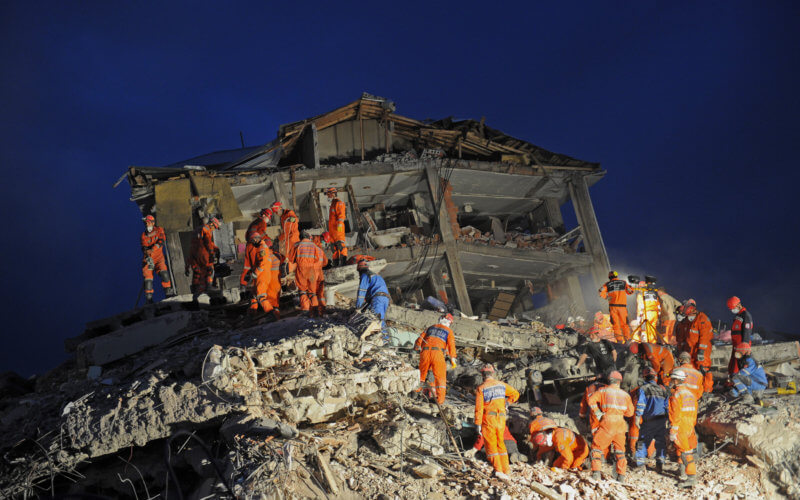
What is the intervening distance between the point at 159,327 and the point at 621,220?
237ft

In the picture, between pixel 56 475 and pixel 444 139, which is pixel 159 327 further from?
pixel 444 139

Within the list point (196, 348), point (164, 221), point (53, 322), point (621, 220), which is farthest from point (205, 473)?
point (53, 322)

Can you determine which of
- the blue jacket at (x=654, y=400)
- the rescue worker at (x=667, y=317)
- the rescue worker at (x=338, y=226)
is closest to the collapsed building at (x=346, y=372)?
the blue jacket at (x=654, y=400)

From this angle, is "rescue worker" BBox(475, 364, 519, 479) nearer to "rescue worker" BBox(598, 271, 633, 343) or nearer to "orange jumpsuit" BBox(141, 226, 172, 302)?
"rescue worker" BBox(598, 271, 633, 343)

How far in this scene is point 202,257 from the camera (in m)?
11.4

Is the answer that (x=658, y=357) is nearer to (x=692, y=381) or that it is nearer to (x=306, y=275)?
(x=692, y=381)

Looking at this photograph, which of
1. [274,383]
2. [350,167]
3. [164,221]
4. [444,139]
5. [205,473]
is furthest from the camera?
[444,139]

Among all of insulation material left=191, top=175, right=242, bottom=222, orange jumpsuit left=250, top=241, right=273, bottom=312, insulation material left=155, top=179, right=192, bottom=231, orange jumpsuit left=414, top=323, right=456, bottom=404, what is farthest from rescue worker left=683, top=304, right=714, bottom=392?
insulation material left=155, top=179, right=192, bottom=231

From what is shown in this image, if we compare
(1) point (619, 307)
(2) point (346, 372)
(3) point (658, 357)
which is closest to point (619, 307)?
(1) point (619, 307)

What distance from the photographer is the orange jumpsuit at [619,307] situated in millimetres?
12438

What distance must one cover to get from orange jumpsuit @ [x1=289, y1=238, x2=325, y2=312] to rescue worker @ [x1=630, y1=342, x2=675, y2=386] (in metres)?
6.54

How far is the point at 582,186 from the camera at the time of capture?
17.8m

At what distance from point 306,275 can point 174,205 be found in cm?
611

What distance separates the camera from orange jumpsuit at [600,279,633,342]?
12.4m
